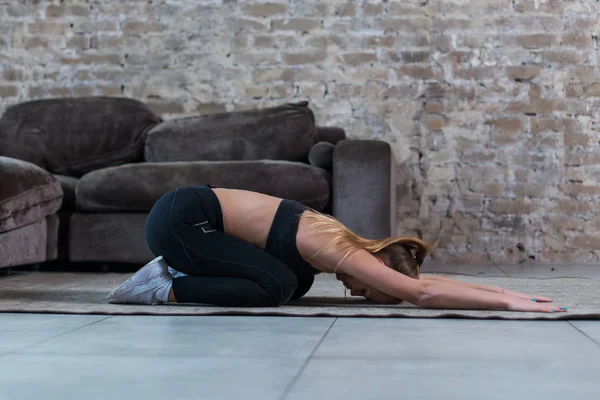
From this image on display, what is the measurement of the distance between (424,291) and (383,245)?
0.16m

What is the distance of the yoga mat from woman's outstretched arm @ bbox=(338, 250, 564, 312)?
3 cm

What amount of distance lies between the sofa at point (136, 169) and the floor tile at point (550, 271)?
0.71 metres

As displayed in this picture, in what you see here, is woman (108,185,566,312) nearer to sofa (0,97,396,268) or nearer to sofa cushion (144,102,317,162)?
sofa (0,97,396,268)

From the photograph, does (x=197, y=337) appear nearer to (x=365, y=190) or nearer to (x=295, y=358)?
(x=295, y=358)

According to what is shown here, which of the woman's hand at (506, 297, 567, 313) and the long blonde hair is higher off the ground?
the long blonde hair

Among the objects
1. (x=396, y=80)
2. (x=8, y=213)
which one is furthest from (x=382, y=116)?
(x=8, y=213)

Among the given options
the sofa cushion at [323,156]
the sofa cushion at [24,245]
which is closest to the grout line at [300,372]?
the sofa cushion at [24,245]

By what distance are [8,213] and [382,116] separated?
252cm

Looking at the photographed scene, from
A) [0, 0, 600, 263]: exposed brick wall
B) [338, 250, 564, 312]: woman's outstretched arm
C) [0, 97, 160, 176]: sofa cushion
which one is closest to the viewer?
[338, 250, 564, 312]: woman's outstretched arm

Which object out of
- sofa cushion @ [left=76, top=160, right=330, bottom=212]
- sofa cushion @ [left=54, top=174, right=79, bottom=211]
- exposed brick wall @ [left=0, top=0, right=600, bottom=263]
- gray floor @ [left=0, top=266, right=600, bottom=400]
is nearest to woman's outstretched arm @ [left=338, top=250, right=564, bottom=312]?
gray floor @ [left=0, top=266, right=600, bottom=400]

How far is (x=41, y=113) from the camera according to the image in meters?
4.29

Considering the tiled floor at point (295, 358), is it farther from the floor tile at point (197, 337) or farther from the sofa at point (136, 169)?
the sofa at point (136, 169)

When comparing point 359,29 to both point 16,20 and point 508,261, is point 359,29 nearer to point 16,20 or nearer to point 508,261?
point 508,261

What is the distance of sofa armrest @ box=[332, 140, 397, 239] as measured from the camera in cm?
337
